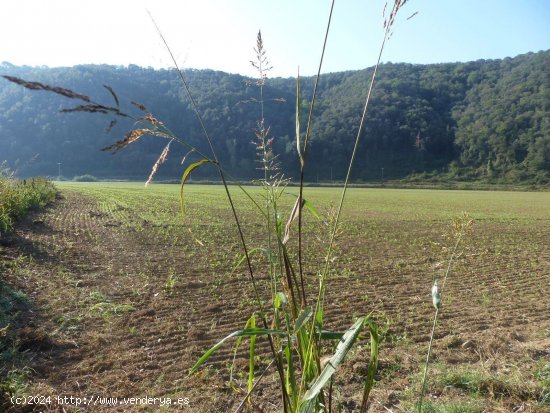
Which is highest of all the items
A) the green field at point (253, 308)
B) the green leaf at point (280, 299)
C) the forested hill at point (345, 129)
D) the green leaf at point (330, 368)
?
the forested hill at point (345, 129)

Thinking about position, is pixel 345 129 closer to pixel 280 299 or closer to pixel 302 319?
pixel 280 299

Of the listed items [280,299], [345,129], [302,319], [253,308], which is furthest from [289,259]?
[345,129]

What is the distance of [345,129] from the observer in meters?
86.2

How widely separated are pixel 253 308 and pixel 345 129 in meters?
82.9

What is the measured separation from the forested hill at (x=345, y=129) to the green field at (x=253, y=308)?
64.5 metres

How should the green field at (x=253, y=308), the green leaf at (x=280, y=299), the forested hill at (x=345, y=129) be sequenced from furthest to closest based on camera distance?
the forested hill at (x=345, y=129) < the green field at (x=253, y=308) < the green leaf at (x=280, y=299)

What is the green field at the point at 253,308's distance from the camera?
348 cm

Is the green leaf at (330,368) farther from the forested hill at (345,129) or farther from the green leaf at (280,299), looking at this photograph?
the forested hill at (345,129)

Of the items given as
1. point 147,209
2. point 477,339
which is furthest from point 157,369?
point 147,209

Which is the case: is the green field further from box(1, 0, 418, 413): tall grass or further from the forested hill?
the forested hill

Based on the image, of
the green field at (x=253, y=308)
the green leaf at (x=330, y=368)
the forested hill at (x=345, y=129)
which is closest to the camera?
the green leaf at (x=330, y=368)

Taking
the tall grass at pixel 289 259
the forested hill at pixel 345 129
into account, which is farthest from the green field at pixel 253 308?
the forested hill at pixel 345 129

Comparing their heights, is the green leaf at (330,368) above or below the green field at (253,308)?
above

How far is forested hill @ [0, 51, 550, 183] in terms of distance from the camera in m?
84.0
